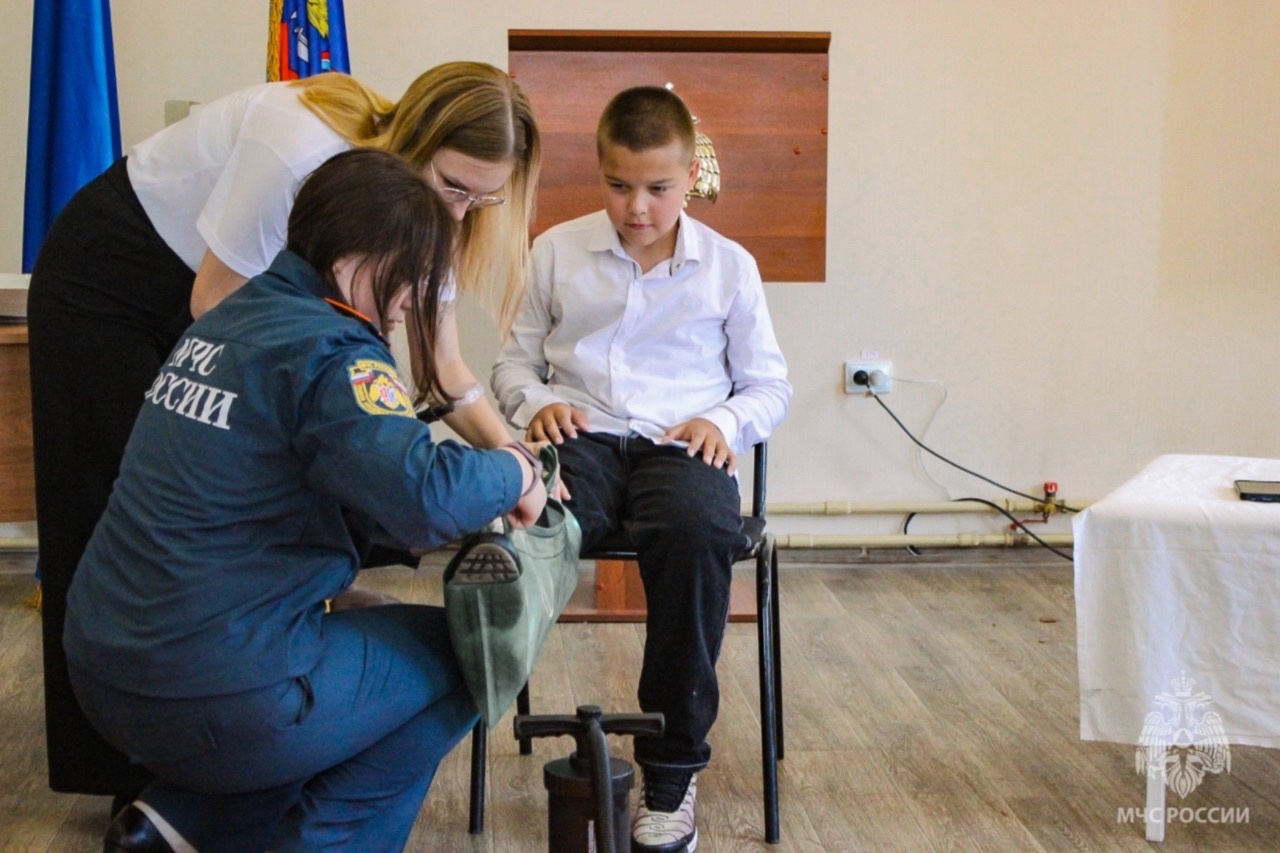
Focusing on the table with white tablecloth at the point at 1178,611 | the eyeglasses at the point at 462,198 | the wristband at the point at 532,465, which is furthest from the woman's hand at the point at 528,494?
the table with white tablecloth at the point at 1178,611

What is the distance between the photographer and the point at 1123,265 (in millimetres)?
3217

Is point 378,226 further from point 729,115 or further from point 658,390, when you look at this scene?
point 729,115

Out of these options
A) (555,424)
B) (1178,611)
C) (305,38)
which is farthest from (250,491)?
(305,38)

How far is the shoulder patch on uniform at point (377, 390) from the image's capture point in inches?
45.9

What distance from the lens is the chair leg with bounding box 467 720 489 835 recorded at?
180cm

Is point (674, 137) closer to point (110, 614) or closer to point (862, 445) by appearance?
point (110, 614)

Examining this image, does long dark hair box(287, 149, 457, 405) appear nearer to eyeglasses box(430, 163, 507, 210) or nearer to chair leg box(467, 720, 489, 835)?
eyeglasses box(430, 163, 507, 210)

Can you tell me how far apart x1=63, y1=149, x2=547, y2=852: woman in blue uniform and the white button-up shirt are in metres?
0.68

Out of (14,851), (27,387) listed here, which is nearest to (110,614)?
(14,851)

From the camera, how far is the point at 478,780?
1807mm

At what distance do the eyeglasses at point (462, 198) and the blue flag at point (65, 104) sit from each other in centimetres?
153

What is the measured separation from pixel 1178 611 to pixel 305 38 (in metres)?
2.07

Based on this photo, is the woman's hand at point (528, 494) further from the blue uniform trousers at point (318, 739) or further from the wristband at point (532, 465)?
the blue uniform trousers at point (318, 739)

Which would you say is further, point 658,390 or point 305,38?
point 305,38
